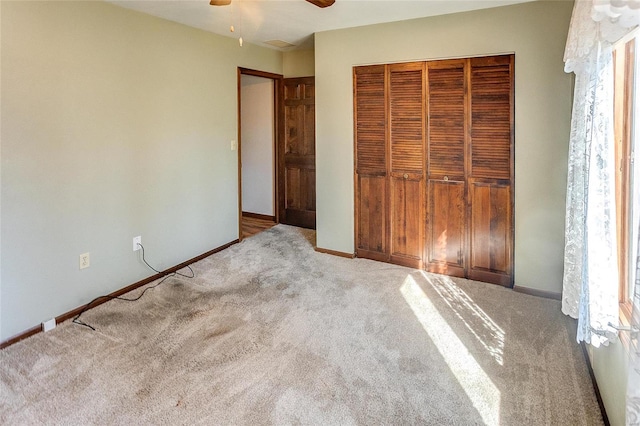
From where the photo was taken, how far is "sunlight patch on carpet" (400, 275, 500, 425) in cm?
193

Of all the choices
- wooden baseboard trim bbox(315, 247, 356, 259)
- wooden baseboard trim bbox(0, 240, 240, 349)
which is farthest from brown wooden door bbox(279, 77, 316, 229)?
wooden baseboard trim bbox(0, 240, 240, 349)

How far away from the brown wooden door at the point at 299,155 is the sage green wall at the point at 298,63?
0.29 ft

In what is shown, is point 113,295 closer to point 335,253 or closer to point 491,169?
point 335,253

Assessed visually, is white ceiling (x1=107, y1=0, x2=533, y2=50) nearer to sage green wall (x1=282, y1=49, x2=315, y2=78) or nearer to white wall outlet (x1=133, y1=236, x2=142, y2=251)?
sage green wall (x1=282, y1=49, x2=315, y2=78)

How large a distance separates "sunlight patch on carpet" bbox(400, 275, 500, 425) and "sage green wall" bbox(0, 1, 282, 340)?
234 centimetres

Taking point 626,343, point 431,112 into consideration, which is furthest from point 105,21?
point 626,343

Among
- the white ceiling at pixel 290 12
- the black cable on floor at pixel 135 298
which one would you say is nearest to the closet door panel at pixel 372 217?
the white ceiling at pixel 290 12

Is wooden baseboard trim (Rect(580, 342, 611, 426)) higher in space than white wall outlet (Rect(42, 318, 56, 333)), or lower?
lower

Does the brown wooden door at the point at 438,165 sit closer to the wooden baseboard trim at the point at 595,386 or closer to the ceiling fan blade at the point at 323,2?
the ceiling fan blade at the point at 323,2

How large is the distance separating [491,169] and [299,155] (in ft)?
8.79

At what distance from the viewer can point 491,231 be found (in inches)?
134

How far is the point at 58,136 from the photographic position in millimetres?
2707

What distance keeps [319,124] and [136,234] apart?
2.07 metres

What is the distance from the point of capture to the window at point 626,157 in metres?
1.62
